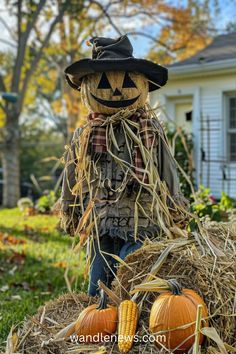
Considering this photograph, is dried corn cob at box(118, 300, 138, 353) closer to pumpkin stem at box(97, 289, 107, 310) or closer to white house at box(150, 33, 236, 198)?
pumpkin stem at box(97, 289, 107, 310)

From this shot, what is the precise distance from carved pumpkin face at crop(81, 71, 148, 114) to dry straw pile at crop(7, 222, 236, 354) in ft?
3.36

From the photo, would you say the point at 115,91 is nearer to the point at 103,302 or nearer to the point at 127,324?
the point at 103,302

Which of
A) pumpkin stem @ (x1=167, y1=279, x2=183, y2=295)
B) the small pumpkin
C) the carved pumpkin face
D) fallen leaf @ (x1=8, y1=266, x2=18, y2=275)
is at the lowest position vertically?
fallen leaf @ (x1=8, y1=266, x2=18, y2=275)

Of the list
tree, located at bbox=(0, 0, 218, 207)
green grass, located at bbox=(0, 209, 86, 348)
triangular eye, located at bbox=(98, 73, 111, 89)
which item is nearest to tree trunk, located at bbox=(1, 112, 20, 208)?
tree, located at bbox=(0, 0, 218, 207)

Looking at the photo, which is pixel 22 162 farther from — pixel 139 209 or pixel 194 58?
pixel 139 209

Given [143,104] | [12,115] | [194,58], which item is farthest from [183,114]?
[143,104]

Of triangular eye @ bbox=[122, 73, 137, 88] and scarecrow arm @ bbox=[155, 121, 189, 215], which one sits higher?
triangular eye @ bbox=[122, 73, 137, 88]

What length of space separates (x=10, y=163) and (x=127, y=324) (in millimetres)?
14998

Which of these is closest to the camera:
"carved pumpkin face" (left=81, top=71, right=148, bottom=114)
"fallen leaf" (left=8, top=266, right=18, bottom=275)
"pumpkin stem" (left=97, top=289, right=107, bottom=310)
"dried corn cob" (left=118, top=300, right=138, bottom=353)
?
"dried corn cob" (left=118, top=300, right=138, bottom=353)

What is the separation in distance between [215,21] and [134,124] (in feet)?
76.1

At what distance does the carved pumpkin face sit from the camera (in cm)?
357

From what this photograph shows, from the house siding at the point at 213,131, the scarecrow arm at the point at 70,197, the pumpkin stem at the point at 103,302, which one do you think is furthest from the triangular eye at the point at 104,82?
the house siding at the point at 213,131

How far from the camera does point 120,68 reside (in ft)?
11.5

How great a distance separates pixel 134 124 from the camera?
3547 mm
